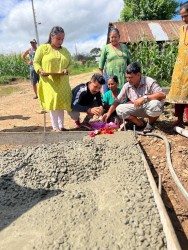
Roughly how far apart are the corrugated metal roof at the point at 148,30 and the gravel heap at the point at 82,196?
8.01 metres

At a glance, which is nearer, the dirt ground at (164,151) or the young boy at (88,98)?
the dirt ground at (164,151)

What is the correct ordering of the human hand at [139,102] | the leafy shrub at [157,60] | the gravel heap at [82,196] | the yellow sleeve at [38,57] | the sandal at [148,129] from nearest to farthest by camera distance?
the gravel heap at [82,196] → the human hand at [139,102] → the yellow sleeve at [38,57] → the sandal at [148,129] → the leafy shrub at [157,60]

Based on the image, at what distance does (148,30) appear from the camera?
11688 millimetres

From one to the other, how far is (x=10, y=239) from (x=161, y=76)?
5948 mm

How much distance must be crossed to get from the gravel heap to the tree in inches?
1001

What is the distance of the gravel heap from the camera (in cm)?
204

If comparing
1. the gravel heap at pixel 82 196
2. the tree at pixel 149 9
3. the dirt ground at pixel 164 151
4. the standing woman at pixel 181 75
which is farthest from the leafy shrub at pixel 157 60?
the tree at pixel 149 9

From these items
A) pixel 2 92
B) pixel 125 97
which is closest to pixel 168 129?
pixel 125 97

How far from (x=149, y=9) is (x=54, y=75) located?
974 inches

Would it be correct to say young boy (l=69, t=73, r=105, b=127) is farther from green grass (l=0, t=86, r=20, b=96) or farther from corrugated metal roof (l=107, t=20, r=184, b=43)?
green grass (l=0, t=86, r=20, b=96)

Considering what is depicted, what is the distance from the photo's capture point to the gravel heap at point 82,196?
6.68ft

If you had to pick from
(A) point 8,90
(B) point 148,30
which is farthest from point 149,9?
(A) point 8,90

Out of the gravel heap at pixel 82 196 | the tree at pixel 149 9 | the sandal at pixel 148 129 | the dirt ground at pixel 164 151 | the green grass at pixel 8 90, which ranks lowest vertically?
the green grass at pixel 8 90

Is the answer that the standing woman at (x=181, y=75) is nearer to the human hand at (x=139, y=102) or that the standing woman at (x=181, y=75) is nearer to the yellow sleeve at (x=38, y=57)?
the human hand at (x=139, y=102)
